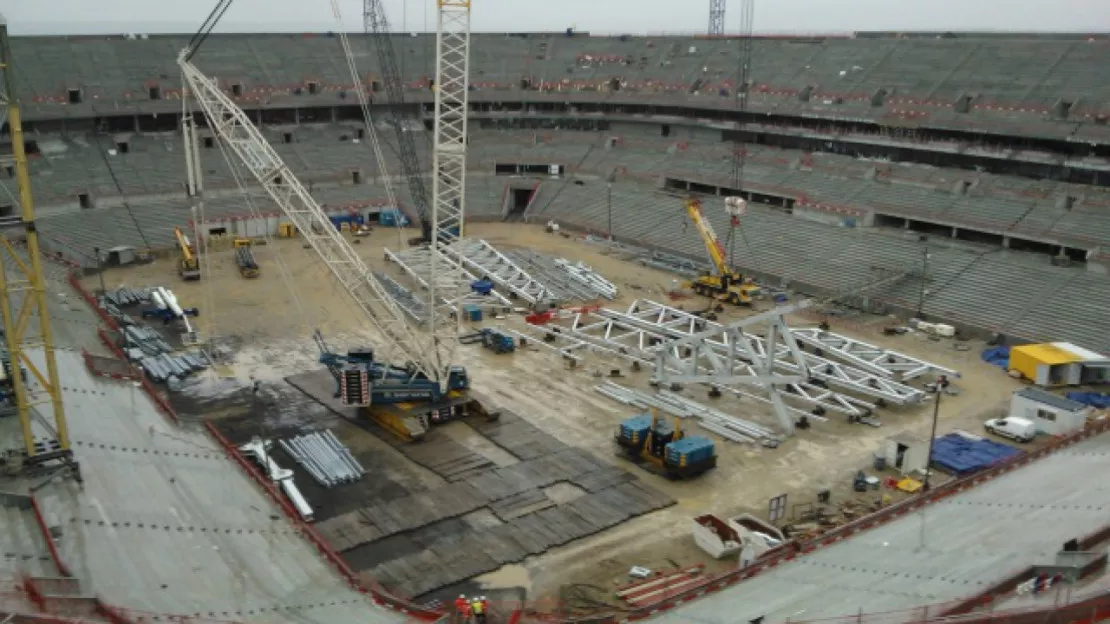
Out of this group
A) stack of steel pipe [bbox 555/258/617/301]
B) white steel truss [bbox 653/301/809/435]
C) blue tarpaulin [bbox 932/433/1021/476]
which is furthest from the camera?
stack of steel pipe [bbox 555/258/617/301]

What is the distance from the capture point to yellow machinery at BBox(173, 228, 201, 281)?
157 ft

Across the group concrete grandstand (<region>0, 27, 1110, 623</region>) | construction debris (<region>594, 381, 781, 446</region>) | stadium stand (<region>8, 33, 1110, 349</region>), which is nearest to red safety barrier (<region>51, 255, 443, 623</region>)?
concrete grandstand (<region>0, 27, 1110, 623</region>)

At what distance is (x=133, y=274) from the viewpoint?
49031mm

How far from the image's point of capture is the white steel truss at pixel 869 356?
34.7m

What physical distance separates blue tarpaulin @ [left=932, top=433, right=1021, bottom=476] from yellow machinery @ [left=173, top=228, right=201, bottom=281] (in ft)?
116

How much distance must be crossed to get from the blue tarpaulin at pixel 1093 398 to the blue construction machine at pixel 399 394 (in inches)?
844

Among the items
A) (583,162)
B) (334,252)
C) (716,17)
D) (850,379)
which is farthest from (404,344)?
(716,17)

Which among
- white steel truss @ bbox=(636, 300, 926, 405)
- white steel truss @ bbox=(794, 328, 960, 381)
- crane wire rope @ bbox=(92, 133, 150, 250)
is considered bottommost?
white steel truss @ bbox=(636, 300, 926, 405)

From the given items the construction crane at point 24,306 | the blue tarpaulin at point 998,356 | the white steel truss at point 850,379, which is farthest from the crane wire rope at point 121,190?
the blue tarpaulin at point 998,356

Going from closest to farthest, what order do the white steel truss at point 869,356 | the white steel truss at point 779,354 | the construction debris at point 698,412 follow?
the construction debris at point 698,412
the white steel truss at point 779,354
the white steel truss at point 869,356

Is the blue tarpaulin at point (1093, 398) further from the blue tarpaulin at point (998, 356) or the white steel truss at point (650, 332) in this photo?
the white steel truss at point (650, 332)

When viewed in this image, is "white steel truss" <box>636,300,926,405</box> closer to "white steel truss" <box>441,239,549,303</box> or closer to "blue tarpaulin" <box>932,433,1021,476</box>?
"blue tarpaulin" <box>932,433,1021,476</box>

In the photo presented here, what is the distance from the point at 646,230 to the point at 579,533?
118 ft

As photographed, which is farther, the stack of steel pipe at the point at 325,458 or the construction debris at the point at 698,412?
the construction debris at the point at 698,412
